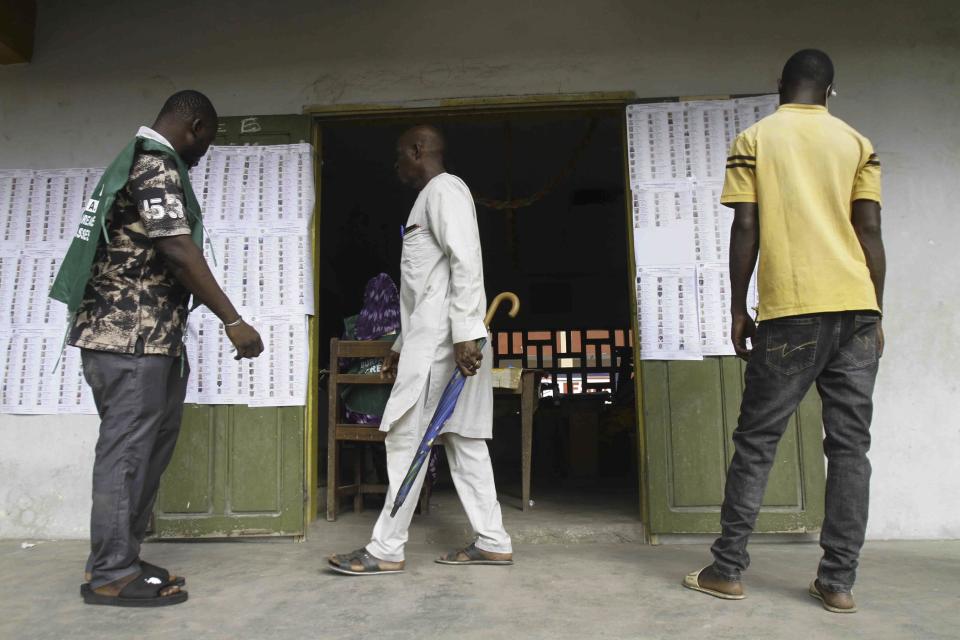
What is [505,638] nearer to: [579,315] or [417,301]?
[417,301]

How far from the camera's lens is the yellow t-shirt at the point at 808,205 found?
215 cm

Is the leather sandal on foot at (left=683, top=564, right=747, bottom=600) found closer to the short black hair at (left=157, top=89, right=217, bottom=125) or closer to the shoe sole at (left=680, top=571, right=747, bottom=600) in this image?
the shoe sole at (left=680, top=571, right=747, bottom=600)

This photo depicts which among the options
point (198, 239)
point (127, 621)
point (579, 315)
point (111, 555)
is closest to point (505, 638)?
point (127, 621)

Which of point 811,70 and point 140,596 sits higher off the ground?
point 811,70

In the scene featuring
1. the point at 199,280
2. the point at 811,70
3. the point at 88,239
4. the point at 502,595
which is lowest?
the point at 502,595

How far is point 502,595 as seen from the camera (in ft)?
7.83

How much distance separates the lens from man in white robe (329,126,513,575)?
104 inches

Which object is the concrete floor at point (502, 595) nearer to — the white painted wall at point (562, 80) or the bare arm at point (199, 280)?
the white painted wall at point (562, 80)

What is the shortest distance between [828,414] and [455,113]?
2261 mm

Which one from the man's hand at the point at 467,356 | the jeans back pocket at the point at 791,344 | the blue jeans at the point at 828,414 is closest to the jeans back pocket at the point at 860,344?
the blue jeans at the point at 828,414

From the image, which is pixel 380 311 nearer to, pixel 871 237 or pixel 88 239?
pixel 88 239

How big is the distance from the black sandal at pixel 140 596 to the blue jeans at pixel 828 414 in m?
1.86

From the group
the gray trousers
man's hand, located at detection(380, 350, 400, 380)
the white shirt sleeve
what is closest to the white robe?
the white shirt sleeve

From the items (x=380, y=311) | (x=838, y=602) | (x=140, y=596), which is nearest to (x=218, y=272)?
(x=380, y=311)
